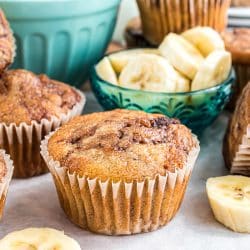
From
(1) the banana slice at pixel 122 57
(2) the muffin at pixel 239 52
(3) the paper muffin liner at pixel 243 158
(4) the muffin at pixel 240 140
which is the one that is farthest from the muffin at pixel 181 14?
(3) the paper muffin liner at pixel 243 158

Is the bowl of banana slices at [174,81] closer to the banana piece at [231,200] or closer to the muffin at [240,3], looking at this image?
the banana piece at [231,200]

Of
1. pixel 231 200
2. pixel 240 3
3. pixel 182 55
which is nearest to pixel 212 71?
pixel 182 55

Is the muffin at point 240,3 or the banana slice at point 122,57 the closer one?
the banana slice at point 122,57

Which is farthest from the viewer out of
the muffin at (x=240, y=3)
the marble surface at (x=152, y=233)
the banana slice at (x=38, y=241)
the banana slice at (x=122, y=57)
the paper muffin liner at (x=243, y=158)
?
the muffin at (x=240, y=3)

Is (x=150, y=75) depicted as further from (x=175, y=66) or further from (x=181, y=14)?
(x=181, y=14)

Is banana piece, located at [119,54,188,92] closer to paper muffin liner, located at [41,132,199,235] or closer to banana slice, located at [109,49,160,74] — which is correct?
banana slice, located at [109,49,160,74]

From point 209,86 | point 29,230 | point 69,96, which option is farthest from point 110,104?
point 29,230

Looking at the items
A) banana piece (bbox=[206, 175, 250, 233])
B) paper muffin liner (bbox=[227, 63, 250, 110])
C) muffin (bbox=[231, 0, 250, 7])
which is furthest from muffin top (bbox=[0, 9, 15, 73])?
muffin (bbox=[231, 0, 250, 7])
